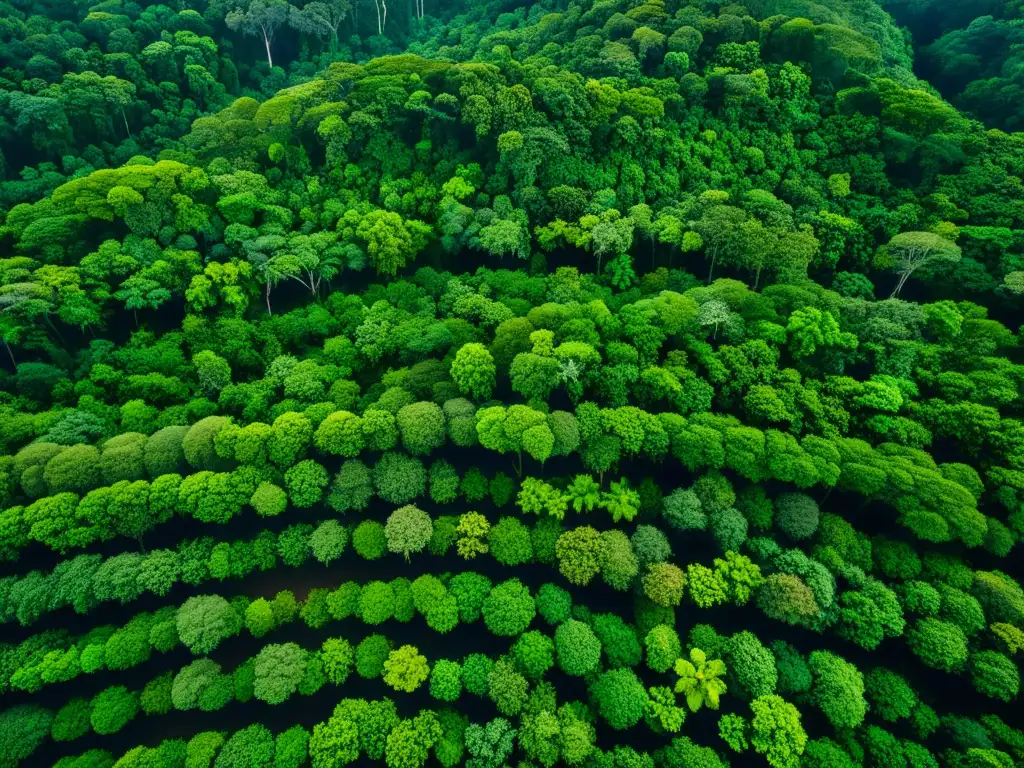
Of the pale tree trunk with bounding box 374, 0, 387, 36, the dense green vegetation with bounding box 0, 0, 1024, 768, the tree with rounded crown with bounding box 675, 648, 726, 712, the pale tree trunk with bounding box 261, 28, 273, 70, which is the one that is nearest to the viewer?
the tree with rounded crown with bounding box 675, 648, 726, 712

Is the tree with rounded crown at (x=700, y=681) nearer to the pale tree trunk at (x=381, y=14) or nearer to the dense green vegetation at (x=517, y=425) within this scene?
the dense green vegetation at (x=517, y=425)

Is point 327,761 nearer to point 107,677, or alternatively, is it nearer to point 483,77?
point 107,677

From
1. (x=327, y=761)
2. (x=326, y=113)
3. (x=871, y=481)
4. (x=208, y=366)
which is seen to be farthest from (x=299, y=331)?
(x=871, y=481)

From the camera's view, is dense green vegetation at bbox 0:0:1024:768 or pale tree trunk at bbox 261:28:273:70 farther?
pale tree trunk at bbox 261:28:273:70

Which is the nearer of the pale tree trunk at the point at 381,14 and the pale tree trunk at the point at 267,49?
the pale tree trunk at the point at 267,49

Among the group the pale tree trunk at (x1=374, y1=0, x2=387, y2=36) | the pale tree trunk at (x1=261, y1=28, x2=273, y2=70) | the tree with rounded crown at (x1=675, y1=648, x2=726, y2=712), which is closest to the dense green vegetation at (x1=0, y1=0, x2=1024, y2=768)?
the tree with rounded crown at (x1=675, y1=648, x2=726, y2=712)

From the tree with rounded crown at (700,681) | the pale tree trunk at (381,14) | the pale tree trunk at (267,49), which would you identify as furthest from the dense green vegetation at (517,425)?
the pale tree trunk at (381,14)

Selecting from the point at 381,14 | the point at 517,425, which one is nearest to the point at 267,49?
the point at 381,14

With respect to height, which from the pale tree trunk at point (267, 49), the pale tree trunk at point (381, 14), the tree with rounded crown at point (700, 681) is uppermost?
the pale tree trunk at point (381, 14)

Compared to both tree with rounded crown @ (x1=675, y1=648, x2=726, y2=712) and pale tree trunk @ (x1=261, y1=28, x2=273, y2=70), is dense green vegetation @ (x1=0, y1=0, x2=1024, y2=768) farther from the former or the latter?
pale tree trunk @ (x1=261, y1=28, x2=273, y2=70)
